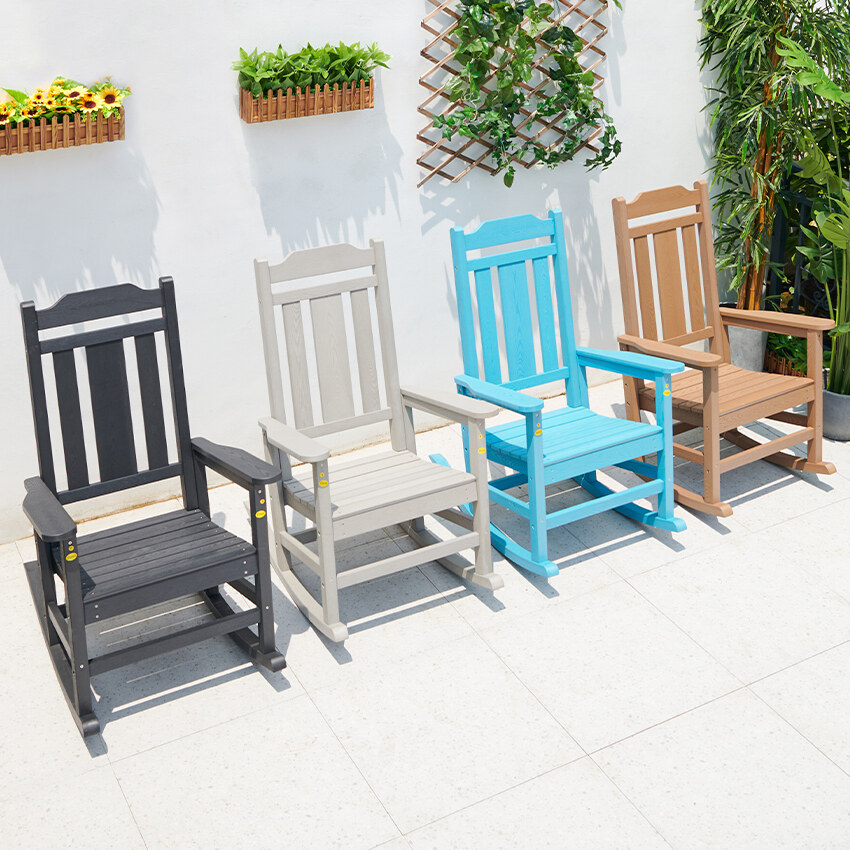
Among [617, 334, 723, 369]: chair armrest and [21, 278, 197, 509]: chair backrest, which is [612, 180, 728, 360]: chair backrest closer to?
[617, 334, 723, 369]: chair armrest

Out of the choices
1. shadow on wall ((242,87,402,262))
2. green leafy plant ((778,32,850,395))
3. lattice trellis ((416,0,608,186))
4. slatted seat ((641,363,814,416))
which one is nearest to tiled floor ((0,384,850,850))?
slatted seat ((641,363,814,416))

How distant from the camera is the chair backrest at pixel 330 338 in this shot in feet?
10.2

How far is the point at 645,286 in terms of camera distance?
12.3 ft

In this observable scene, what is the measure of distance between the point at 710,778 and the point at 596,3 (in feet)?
10.4

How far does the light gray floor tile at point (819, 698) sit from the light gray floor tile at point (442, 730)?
0.57m

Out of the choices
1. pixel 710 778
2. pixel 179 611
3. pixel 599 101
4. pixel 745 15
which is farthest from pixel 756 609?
pixel 745 15

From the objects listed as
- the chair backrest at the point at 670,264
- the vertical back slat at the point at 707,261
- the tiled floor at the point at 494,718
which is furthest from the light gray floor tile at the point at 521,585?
the vertical back slat at the point at 707,261

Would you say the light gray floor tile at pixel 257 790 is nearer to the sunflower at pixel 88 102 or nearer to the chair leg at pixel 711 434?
the chair leg at pixel 711 434

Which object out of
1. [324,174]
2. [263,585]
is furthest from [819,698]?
[324,174]

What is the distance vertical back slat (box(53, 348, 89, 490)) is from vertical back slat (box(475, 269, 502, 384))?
1.35 meters

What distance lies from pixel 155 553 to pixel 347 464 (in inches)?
28.7

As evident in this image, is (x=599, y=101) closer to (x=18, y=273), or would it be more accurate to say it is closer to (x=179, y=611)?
(x=18, y=273)

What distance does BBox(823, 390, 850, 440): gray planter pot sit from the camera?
3.97 meters

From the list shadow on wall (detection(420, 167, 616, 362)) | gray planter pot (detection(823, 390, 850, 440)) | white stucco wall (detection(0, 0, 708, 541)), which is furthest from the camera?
shadow on wall (detection(420, 167, 616, 362))
